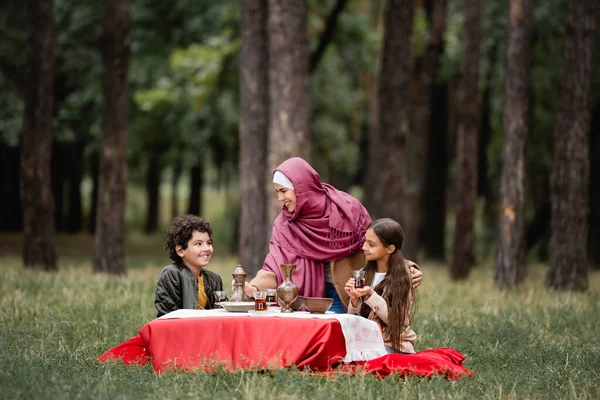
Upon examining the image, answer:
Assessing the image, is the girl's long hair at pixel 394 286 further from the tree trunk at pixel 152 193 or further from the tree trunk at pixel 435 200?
the tree trunk at pixel 152 193

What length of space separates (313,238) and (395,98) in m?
9.67

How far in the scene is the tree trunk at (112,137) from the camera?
56.1 feet

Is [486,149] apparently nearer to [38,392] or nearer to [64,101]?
[64,101]

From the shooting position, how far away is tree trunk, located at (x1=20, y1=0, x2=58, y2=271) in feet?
56.4

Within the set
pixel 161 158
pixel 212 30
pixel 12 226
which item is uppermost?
pixel 212 30

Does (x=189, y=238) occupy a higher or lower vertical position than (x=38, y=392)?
higher

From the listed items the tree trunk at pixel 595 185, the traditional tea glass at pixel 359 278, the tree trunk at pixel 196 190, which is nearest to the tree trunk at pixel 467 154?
the tree trunk at pixel 595 185

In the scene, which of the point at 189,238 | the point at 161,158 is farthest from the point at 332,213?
the point at 161,158

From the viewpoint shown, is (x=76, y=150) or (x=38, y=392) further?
(x=76, y=150)

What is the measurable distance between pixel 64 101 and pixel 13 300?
1690 centimetres

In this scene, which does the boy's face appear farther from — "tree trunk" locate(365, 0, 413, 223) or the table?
"tree trunk" locate(365, 0, 413, 223)

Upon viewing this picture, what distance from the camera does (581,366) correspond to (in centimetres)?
855

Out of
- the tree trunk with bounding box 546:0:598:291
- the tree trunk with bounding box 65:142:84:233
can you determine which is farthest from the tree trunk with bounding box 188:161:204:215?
the tree trunk with bounding box 546:0:598:291

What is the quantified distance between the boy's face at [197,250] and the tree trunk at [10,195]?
90.6ft
